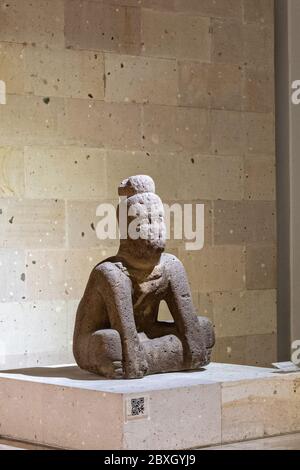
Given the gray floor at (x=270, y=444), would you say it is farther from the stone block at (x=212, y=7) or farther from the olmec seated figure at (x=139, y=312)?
the stone block at (x=212, y=7)

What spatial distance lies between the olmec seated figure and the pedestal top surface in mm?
79

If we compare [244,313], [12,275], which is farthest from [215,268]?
[12,275]

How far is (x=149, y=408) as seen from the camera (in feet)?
17.8

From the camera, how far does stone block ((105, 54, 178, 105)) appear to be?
24.9ft

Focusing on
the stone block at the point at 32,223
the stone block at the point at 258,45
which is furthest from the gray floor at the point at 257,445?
the stone block at the point at 258,45

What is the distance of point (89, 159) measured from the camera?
24.6 feet

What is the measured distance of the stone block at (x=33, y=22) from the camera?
717cm

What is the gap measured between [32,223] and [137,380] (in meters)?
1.79

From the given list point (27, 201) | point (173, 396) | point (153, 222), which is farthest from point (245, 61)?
point (173, 396)

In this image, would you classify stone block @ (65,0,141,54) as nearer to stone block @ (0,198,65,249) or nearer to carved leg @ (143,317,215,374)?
stone block @ (0,198,65,249)

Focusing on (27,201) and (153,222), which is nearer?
(153,222)

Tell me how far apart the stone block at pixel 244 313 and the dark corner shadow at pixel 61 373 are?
5.80 ft

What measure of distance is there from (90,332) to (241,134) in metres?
2.68

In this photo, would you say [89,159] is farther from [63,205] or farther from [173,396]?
[173,396]
